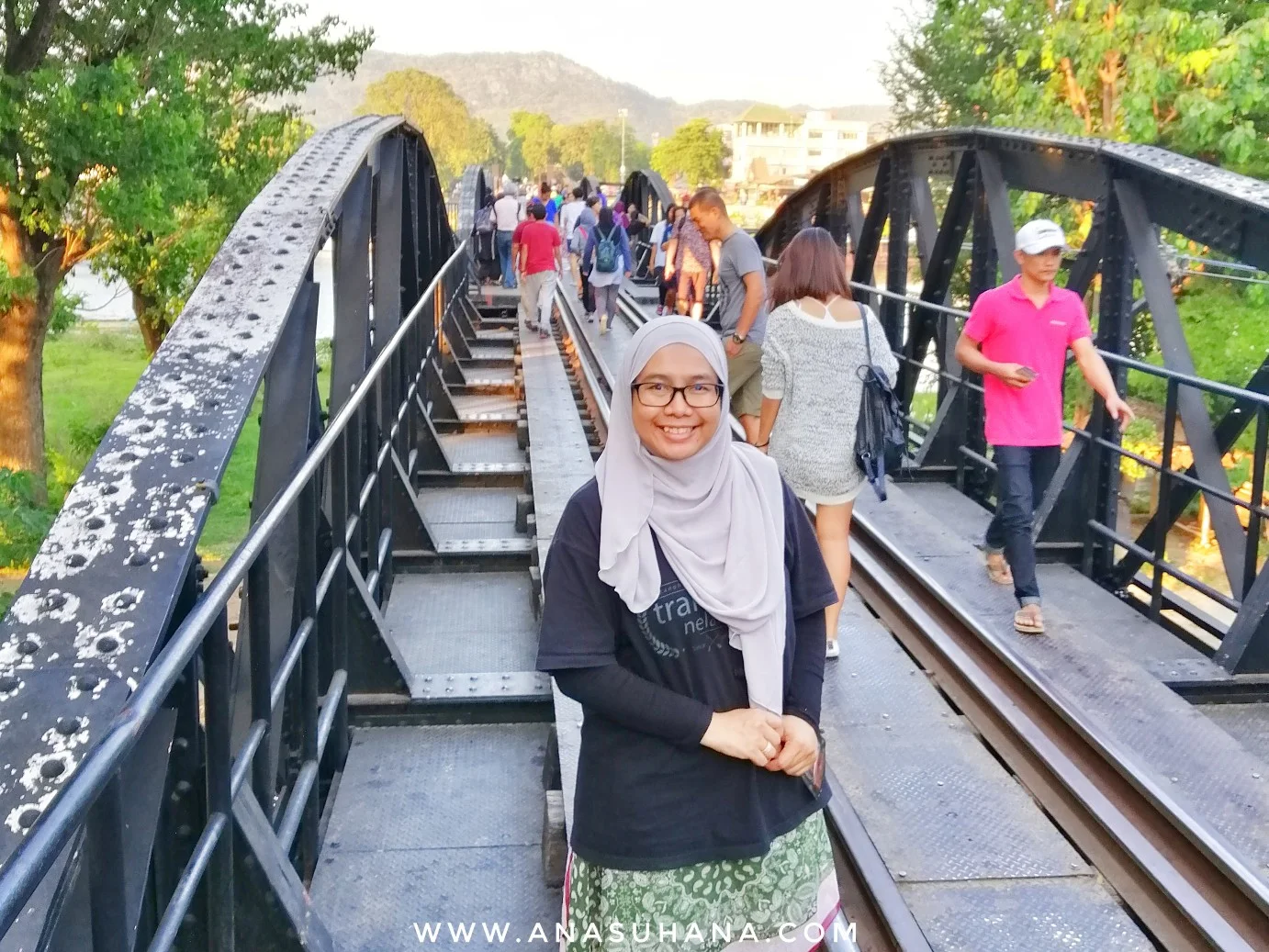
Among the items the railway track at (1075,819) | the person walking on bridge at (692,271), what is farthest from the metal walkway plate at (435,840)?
the person walking on bridge at (692,271)

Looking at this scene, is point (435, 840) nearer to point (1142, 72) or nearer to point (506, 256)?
point (506, 256)

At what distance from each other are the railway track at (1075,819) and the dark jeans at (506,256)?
14.1 metres

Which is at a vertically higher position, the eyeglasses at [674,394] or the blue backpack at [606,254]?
the eyeglasses at [674,394]

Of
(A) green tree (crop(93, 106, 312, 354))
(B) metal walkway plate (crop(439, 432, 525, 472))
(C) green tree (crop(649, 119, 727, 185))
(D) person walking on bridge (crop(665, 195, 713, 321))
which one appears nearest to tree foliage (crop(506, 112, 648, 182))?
(C) green tree (crop(649, 119, 727, 185))

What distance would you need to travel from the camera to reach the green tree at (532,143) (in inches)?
6801

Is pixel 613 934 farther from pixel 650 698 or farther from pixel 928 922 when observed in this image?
pixel 928 922

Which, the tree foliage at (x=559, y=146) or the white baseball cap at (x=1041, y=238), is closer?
the white baseball cap at (x=1041, y=238)

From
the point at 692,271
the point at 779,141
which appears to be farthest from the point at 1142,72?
the point at 779,141

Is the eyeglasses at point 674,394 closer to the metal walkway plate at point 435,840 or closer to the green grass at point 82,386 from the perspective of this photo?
the metal walkway plate at point 435,840

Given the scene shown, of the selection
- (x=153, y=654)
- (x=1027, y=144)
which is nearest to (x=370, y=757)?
(x=153, y=654)

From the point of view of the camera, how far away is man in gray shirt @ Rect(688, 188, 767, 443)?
656 centimetres

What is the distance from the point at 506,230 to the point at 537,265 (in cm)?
497

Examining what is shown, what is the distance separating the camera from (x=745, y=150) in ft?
596

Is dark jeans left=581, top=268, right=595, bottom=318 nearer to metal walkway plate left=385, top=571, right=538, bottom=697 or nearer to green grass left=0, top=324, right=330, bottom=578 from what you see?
green grass left=0, top=324, right=330, bottom=578
